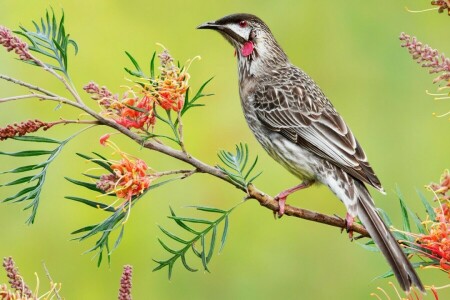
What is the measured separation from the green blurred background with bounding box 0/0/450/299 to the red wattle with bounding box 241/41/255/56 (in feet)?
5.02

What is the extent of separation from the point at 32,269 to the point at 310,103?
2.71 m

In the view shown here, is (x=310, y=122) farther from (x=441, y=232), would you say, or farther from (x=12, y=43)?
(x=12, y=43)

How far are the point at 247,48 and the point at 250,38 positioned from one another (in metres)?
0.06

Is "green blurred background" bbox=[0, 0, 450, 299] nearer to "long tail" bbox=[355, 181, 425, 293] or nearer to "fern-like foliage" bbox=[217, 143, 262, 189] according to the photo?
"long tail" bbox=[355, 181, 425, 293]

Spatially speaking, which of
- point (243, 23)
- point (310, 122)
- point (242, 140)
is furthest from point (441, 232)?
point (242, 140)

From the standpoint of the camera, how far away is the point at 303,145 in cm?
467

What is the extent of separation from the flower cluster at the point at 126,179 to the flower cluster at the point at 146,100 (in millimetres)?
134

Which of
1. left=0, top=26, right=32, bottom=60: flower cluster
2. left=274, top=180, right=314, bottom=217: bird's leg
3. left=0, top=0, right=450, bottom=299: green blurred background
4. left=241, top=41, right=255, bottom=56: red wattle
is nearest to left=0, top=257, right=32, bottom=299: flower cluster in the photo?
left=0, top=26, right=32, bottom=60: flower cluster

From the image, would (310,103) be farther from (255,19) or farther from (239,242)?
(239,242)

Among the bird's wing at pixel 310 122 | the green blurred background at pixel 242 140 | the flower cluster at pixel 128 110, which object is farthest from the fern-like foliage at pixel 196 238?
the green blurred background at pixel 242 140

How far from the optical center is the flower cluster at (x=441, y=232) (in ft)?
8.16

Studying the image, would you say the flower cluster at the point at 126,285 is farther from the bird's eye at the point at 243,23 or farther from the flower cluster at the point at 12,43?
the bird's eye at the point at 243,23

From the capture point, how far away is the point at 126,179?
8.71 ft

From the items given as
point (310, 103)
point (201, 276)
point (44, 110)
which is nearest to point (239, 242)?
point (201, 276)
